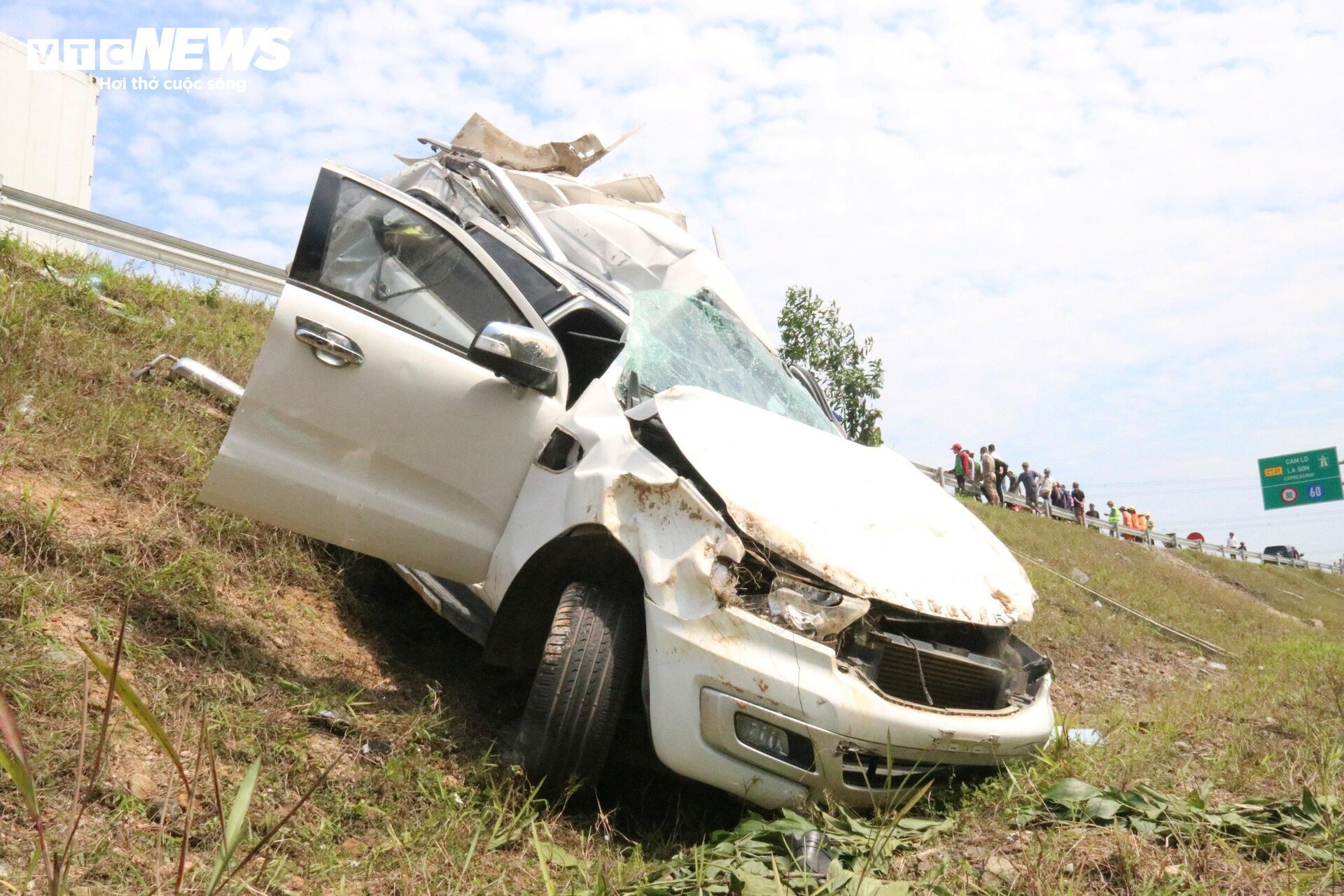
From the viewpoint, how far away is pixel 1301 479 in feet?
111

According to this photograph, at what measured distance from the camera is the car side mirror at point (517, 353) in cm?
365

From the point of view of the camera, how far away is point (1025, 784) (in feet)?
10.8

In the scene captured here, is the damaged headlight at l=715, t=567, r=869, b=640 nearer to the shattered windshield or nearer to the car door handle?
the shattered windshield

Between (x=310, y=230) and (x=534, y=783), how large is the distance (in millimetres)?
2238

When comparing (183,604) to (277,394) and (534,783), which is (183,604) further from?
(534,783)

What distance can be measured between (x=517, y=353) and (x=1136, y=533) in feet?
95.4

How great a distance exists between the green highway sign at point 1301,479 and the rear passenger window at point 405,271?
117ft

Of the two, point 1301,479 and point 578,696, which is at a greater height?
point 578,696

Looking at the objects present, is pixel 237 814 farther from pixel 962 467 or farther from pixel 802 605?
pixel 962 467

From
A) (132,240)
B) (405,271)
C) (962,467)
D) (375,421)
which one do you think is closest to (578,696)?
(375,421)

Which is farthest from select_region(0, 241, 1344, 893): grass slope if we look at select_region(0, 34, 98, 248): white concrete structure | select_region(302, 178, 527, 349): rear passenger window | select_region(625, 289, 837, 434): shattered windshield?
select_region(0, 34, 98, 248): white concrete structure

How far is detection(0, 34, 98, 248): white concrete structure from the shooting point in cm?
1002

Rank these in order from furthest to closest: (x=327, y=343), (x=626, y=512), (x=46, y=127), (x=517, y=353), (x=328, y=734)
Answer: (x=46, y=127) < (x=327, y=343) < (x=517, y=353) < (x=328, y=734) < (x=626, y=512)

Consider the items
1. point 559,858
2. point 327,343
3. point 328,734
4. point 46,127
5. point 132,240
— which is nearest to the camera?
point 559,858
